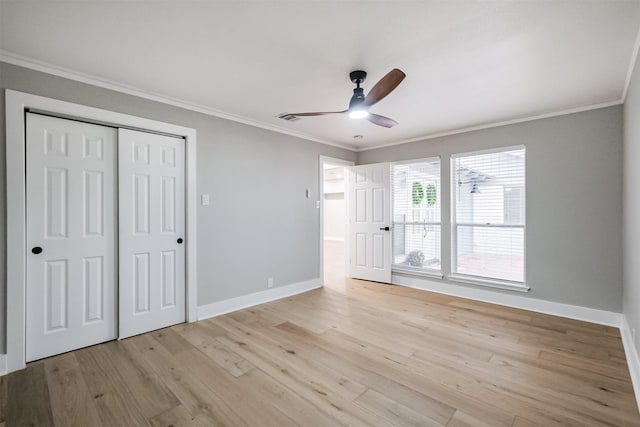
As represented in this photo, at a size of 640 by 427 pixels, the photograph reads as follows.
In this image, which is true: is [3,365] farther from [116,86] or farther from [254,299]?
[116,86]

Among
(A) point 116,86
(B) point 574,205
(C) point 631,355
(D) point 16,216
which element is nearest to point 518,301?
(B) point 574,205

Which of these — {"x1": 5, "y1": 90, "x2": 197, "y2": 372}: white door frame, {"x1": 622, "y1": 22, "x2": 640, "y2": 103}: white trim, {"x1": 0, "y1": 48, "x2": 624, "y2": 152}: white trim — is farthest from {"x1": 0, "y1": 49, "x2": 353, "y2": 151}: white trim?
{"x1": 622, "y1": 22, "x2": 640, "y2": 103}: white trim

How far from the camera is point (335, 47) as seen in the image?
7.11 feet

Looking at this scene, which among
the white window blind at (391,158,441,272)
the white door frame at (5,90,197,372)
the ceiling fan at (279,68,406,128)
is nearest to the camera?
the ceiling fan at (279,68,406,128)

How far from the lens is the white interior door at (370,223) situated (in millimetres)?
5121

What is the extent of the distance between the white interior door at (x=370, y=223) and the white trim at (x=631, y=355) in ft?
9.31

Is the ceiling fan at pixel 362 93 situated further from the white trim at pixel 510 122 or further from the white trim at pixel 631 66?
the white trim at pixel 510 122

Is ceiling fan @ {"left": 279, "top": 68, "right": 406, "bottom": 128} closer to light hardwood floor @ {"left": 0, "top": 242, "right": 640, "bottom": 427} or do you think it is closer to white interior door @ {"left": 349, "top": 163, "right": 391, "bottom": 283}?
light hardwood floor @ {"left": 0, "top": 242, "right": 640, "bottom": 427}

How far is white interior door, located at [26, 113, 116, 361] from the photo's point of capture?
2.46m

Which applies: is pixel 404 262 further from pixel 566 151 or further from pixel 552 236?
pixel 566 151

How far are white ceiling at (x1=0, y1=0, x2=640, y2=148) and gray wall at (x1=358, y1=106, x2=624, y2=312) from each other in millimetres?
376

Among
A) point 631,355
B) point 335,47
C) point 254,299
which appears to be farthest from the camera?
point 254,299

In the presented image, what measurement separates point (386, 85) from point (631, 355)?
2.95 meters

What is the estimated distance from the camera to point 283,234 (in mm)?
4406
